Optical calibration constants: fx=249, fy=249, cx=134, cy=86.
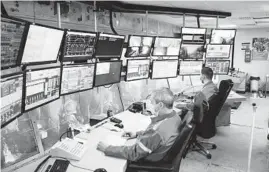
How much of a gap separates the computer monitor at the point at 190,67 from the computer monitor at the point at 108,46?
171 cm

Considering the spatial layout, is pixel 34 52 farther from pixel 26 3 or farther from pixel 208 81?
pixel 208 81

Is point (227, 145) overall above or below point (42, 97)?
below

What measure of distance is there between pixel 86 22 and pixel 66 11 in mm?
469

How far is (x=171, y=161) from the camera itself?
6.94 feet

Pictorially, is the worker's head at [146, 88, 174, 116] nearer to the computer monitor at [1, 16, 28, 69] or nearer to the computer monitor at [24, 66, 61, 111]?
the computer monitor at [24, 66, 61, 111]

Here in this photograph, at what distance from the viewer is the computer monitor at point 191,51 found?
457cm

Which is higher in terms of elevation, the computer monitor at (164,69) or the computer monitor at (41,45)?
the computer monitor at (41,45)

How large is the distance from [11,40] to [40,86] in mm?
512

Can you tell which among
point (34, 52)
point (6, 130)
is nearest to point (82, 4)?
point (34, 52)

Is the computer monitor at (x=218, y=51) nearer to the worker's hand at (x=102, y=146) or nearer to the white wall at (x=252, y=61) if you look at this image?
the worker's hand at (x=102, y=146)

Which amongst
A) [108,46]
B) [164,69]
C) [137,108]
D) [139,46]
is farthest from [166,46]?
[108,46]

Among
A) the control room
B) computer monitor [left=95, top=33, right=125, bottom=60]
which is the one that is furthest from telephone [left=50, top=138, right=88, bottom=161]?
computer monitor [left=95, top=33, right=125, bottom=60]

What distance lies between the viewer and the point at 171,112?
227cm

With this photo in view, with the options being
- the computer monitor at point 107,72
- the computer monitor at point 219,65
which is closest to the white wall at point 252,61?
the computer monitor at point 219,65
